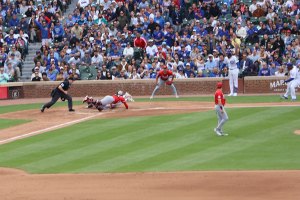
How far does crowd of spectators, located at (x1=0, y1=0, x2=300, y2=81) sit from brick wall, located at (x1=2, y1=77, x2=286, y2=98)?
16.8 inches

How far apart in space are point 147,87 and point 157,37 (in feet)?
9.92

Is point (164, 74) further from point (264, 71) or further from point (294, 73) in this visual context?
point (294, 73)

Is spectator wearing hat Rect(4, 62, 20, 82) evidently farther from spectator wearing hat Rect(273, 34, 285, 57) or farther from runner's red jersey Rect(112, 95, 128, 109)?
spectator wearing hat Rect(273, 34, 285, 57)

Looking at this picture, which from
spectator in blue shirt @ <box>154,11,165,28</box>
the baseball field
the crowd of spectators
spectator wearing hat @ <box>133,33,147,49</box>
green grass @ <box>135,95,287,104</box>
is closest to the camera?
the baseball field

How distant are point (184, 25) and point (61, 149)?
59.3 feet

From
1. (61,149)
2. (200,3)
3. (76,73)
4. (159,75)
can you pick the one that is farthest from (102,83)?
(61,149)

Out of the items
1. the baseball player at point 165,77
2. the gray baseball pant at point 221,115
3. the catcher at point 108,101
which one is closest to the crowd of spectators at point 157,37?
the baseball player at point 165,77

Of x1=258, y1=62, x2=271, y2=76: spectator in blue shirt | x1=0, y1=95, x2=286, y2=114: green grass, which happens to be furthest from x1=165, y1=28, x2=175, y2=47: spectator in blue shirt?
x1=258, y1=62, x2=271, y2=76: spectator in blue shirt

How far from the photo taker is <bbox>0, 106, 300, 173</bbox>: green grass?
2222 cm

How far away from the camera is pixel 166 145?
25.0 meters

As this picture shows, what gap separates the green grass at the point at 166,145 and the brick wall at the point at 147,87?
24.8ft

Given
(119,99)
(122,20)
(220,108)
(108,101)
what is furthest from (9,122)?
(122,20)

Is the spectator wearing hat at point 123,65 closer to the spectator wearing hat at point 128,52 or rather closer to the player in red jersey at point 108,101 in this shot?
the spectator wearing hat at point 128,52

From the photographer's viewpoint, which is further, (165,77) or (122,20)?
(122,20)
